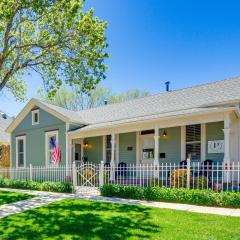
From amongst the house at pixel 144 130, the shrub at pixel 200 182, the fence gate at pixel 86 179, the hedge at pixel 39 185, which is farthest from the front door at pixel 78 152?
the shrub at pixel 200 182

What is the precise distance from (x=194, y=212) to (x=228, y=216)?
0.97m

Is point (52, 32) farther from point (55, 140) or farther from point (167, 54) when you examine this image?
point (167, 54)

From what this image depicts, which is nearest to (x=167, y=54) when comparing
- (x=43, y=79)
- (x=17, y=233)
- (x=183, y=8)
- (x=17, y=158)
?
(x=183, y=8)

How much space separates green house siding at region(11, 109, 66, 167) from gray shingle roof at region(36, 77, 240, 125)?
868 millimetres

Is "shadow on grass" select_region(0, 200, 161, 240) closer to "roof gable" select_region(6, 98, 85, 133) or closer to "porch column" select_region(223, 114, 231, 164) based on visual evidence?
"porch column" select_region(223, 114, 231, 164)

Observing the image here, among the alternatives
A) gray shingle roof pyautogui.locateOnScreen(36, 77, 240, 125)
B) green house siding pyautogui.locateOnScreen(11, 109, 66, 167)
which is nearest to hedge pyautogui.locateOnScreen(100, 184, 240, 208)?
gray shingle roof pyautogui.locateOnScreen(36, 77, 240, 125)

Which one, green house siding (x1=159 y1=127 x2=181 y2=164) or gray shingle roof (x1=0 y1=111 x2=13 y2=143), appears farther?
gray shingle roof (x1=0 y1=111 x2=13 y2=143)

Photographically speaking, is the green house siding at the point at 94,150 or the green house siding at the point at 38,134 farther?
the green house siding at the point at 94,150

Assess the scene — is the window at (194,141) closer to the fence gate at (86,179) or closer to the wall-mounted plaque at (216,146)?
the wall-mounted plaque at (216,146)

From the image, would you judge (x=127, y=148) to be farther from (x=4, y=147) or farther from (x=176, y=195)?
(x=4, y=147)

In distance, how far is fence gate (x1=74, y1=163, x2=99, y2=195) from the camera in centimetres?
1231

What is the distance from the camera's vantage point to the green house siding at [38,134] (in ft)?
53.7

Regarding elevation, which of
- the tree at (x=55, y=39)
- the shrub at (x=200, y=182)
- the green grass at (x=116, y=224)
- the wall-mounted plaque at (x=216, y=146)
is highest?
the tree at (x=55, y=39)

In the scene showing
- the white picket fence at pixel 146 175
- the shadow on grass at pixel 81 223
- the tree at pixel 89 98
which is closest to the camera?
the shadow on grass at pixel 81 223
